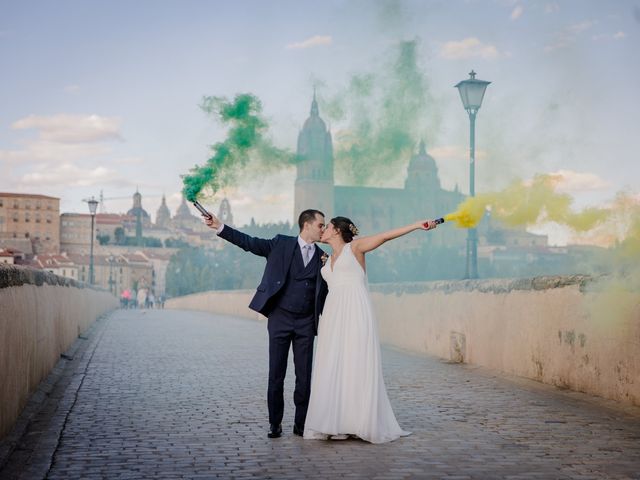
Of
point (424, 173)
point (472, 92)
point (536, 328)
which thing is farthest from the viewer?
point (424, 173)

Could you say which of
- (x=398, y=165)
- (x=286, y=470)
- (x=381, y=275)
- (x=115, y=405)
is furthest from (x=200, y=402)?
(x=381, y=275)

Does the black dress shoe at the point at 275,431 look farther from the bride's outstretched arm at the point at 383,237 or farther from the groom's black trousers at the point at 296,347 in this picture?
the bride's outstretched arm at the point at 383,237

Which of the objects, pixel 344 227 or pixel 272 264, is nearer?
pixel 272 264

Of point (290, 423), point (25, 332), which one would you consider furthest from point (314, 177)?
point (290, 423)

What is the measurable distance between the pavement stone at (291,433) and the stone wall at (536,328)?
0.29 meters

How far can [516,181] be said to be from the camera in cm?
1118

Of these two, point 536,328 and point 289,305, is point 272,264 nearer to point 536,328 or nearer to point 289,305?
point 289,305

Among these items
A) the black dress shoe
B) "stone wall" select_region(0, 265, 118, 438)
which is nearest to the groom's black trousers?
the black dress shoe

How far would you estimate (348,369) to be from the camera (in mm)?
8219

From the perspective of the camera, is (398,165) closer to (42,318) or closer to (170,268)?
(42,318)

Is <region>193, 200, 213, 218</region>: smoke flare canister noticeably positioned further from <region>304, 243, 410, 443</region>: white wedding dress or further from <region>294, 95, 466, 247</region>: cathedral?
<region>294, 95, 466, 247</region>: cathedral

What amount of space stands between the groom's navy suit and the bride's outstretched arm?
430 mm

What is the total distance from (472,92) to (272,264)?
11.3 meters

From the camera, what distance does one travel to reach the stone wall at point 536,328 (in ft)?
32.7
